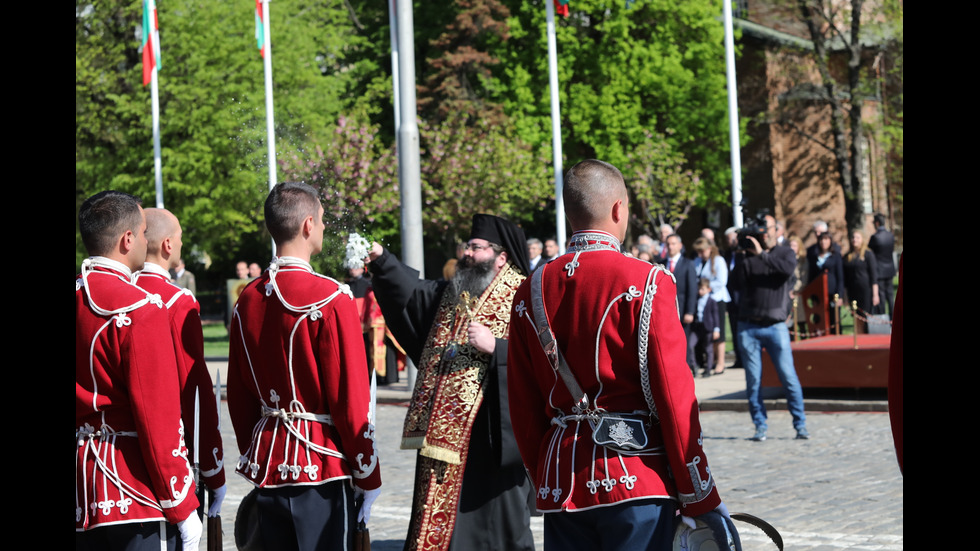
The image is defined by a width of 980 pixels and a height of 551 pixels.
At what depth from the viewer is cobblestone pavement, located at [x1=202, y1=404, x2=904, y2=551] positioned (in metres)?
7.17

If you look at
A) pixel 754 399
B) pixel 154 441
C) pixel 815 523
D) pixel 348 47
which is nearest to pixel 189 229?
pixel 348 47

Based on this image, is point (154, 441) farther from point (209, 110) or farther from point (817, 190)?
point (817, 190)

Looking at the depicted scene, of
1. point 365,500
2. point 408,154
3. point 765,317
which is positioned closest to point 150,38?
point 408,154

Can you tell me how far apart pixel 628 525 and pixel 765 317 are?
7.10 meters

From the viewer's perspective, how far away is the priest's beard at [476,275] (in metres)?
6.16

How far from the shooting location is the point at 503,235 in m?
6.24

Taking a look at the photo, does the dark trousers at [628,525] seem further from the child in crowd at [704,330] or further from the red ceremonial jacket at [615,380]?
the child in crowd at [704,330]

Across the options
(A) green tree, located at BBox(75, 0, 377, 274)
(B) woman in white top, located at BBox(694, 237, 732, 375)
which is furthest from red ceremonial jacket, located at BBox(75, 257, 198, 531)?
(A) green tree, located at BBox(75, 0, 377, 274)

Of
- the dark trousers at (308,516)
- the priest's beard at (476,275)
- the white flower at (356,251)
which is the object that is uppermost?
the white flower at (356,251)

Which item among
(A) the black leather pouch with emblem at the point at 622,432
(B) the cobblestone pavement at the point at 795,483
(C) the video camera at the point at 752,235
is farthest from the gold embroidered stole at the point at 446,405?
(C) the video camera at the point at 752,235

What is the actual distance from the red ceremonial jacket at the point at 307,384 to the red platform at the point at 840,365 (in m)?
8.96

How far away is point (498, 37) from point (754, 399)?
89.9 ft

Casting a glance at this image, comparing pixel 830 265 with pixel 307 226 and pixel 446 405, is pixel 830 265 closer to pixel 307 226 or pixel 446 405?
pixel 446 405

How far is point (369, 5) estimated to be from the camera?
39.3 m
